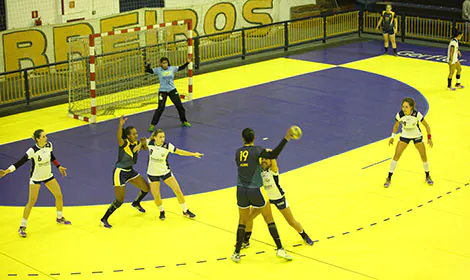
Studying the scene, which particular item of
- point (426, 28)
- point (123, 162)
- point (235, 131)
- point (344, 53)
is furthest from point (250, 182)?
point (426, 28)

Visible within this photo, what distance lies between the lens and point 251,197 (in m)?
12.9

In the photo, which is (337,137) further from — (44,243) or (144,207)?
(44,243)

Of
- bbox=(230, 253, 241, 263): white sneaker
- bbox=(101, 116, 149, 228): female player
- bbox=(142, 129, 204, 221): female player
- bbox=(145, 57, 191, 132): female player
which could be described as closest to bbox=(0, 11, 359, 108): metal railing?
bbox=(145, 57, 191, 132): female player

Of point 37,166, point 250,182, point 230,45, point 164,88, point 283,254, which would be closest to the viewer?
point 250,182

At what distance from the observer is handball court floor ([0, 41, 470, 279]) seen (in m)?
13.4

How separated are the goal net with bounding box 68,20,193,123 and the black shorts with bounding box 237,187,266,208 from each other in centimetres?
1064

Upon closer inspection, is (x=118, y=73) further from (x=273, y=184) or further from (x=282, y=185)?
(x=273, y=184)

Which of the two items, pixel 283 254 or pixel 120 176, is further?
pixel 120 176

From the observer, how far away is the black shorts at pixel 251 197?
42.1 feet

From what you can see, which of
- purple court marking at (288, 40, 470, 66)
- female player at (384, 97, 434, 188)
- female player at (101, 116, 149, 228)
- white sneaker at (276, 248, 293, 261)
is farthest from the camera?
purple court marking at (288, 40, 470, 66)

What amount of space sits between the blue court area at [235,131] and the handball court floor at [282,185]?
6 cm

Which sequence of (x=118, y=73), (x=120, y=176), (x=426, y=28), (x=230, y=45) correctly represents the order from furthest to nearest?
(x=426, y=28), (x=230, y=45), (x=118, y=73), (x=120, y=176)

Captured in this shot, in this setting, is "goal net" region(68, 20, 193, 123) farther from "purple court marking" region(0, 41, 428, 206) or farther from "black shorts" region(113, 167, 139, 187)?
"black shorts" region(113, 167, 139, 187)

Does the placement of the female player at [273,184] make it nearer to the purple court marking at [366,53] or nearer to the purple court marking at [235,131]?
the purple court marking at [235,131]
